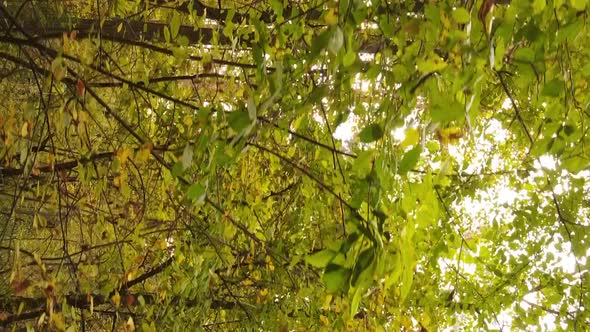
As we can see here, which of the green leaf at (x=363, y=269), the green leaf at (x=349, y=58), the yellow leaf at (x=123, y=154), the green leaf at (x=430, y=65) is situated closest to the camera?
the green leaf at (x=363, y=269)

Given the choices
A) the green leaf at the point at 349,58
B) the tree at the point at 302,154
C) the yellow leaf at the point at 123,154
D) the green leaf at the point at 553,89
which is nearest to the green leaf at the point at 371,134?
the tree at the point at 302,154

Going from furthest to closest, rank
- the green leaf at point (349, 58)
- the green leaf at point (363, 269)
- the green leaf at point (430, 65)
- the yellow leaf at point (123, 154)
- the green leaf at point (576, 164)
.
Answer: the yellow leaf at point (123, 154) → the green leaf at point (576, 164) → the green leaf at point (349, 58) → the green leaf at point (430, 65) → the green leaf at point (363, 269)

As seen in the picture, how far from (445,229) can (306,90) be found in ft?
3.52

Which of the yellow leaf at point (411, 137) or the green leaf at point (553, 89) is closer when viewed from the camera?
the yellow leaf at point (411, 137)

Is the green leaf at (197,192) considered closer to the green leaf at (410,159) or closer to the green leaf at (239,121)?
the green leaf at (239,121)

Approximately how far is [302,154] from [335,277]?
1.62 m

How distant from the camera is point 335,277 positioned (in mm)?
835

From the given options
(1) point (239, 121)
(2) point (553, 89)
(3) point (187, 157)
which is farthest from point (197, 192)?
(2) point (553, 89)

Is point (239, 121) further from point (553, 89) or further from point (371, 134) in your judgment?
point (553, 89)

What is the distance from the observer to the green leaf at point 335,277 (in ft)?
2.73

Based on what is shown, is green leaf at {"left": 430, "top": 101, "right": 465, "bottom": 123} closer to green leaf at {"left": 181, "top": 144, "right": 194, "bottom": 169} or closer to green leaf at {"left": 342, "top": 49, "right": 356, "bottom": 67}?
green leaf at {"left": 342, "top": 49, "right": 356, "bottom": 67}

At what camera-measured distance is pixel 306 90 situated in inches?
83.1

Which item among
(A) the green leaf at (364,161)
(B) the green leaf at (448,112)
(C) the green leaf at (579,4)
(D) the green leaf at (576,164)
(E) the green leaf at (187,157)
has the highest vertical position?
(C) the green leaf at (579,4)

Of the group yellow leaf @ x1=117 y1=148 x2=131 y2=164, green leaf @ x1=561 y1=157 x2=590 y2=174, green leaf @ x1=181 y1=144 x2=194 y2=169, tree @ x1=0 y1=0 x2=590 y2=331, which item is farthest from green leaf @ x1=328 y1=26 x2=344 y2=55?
yellow leaf @ x1=117 y1=148 x2=131 y2=164
